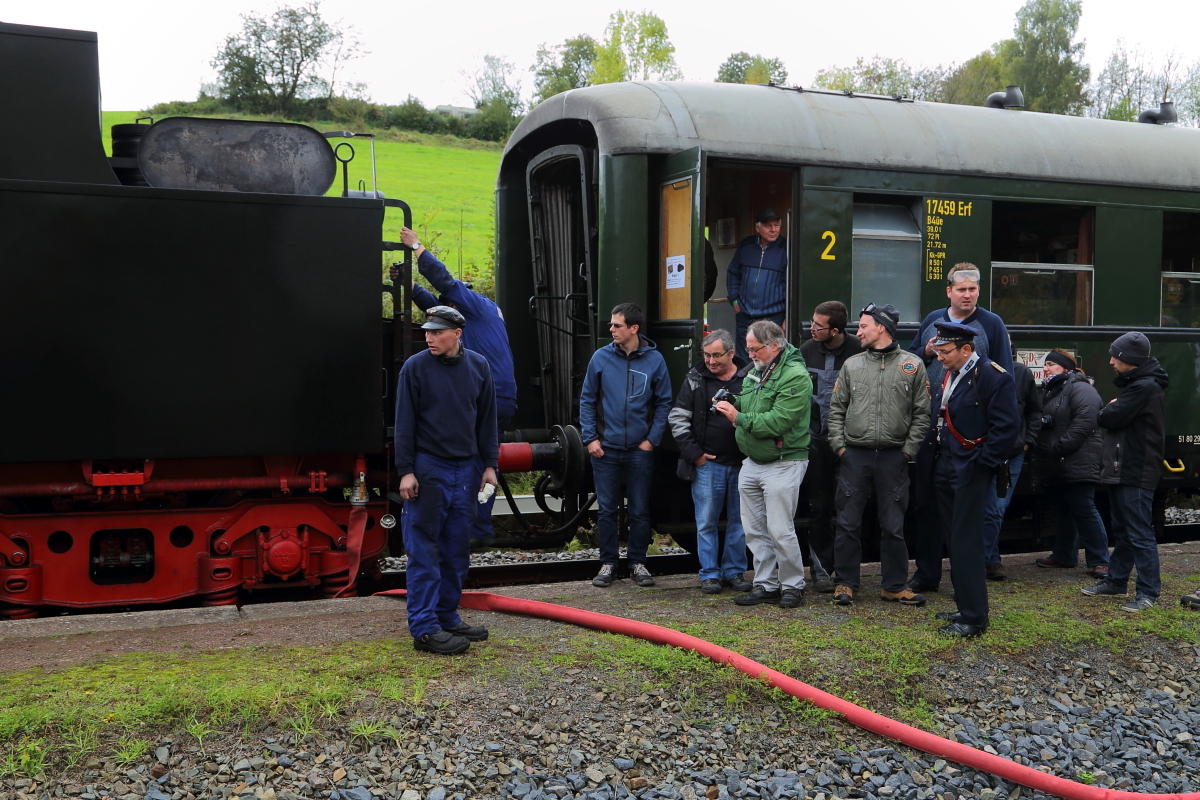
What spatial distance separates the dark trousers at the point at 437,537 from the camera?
475 cm

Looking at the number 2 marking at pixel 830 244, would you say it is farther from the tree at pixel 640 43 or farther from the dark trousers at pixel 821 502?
the tree at pixel 640 43

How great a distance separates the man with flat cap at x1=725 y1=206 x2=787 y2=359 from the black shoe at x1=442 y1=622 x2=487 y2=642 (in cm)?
309

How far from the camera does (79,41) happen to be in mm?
5137

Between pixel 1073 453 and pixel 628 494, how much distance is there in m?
3.00

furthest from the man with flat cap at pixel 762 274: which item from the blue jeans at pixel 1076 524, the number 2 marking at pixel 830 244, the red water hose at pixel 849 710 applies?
the red water hose at pixel 849 710

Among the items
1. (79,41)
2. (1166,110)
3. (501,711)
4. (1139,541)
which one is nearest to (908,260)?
(1139,541)

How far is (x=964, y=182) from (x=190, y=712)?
592cm

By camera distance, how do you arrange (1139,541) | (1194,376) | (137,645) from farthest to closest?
(1194,376) < (1139,541) < (137,645)

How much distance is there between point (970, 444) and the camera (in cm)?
525

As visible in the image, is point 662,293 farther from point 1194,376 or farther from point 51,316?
point 1194,376

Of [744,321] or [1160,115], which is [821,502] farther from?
[1160,115]

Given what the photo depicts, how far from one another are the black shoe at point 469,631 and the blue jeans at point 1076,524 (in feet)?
13.9

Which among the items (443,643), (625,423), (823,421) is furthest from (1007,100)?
(443,643)

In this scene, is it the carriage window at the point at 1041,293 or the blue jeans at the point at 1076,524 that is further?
the carriage window at the point at 1041,293
